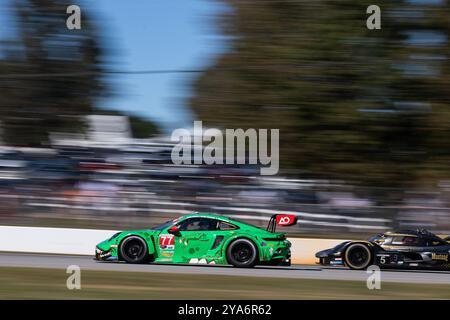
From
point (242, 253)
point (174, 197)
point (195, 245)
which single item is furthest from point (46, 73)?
point (242, 253)

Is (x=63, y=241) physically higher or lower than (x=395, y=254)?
higher

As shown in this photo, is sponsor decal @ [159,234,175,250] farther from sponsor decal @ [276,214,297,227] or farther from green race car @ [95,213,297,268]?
sponsor decal @ [276,214,297,227]

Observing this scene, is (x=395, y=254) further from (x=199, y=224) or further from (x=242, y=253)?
(x=199, y=224)

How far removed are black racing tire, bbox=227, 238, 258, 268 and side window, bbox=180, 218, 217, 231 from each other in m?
0.48

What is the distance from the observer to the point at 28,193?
18062mm

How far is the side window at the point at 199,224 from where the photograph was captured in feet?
40.2

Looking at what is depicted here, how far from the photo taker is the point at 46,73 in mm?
26469

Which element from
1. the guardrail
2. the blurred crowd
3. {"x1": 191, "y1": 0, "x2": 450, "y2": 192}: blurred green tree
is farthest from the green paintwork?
{"x1": 191, "y1": 0, "x2": 450, "y2": 192}: blurred green tree

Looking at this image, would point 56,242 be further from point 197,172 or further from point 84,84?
point 84,84

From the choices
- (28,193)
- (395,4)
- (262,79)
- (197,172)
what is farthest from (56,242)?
(395,4)

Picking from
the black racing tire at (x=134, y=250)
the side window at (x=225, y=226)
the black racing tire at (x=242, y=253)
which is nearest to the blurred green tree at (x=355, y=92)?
the side window at (x=225, y=226)

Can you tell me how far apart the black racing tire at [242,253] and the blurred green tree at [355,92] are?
7260mm

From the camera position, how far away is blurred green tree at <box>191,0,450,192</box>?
1883cm

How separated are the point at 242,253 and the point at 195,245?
2.69 ft
